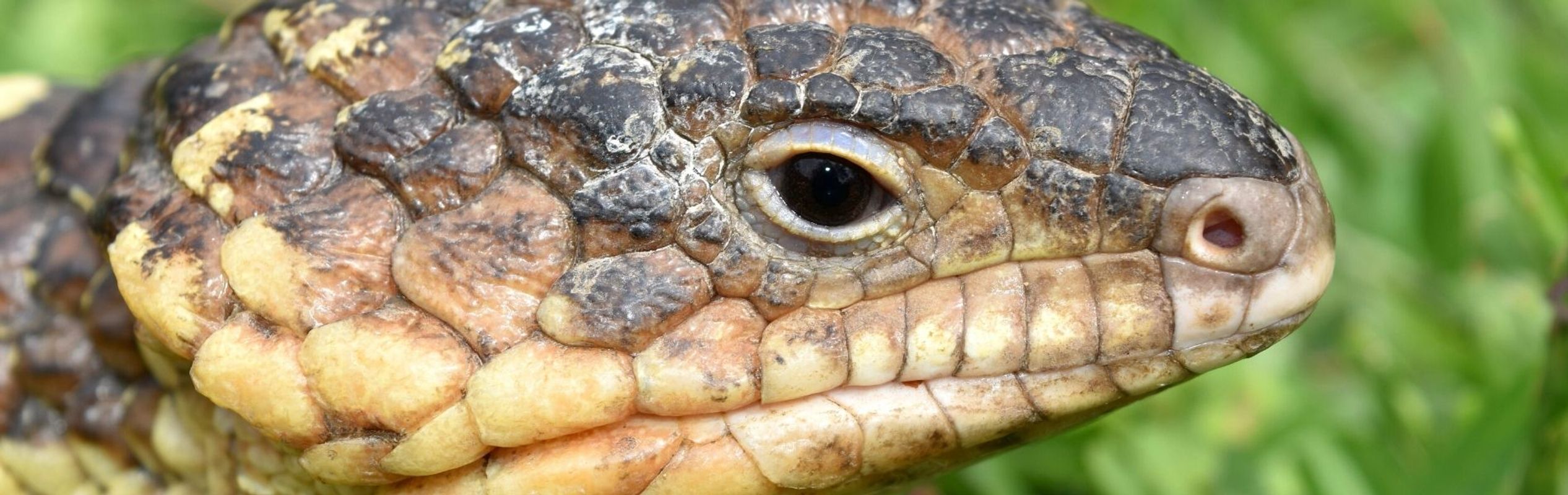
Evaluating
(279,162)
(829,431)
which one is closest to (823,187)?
(829,431)

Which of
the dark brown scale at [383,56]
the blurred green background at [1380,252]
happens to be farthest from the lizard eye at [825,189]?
the blurred green background at [1380,252]

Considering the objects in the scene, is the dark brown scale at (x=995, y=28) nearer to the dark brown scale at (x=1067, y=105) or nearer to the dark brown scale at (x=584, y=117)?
the dark brown scale at (x=1067, y=105)

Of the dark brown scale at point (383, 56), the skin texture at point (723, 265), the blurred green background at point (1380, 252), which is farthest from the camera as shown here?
the blurred green background at point (1380, 252)

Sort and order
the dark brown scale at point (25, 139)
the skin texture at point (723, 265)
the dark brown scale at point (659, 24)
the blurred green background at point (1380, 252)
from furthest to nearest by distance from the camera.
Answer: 1. the blurred green background at point (1380, 252)
2. the dark brown scale at point (25, 139)
3. the dark brown scale at point (659, 24)
4. the skin texture at point (723, 265)

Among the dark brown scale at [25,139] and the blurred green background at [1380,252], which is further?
the blurred green background at [1380,252]

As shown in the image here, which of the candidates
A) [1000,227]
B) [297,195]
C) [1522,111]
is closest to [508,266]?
[297,195]

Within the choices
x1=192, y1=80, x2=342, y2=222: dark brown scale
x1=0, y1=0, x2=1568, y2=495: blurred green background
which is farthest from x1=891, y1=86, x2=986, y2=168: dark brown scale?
x1=0, y1=0, x2=1568, y2=495: blurred green background

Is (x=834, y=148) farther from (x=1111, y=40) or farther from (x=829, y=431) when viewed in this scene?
(x=1111, y=40)
